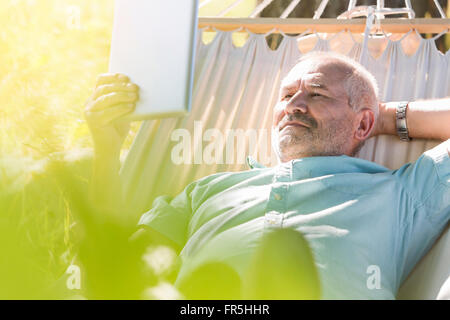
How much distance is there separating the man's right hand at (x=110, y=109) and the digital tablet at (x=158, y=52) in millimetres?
22

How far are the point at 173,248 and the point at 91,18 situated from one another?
1.04 m

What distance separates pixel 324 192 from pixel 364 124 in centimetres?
35

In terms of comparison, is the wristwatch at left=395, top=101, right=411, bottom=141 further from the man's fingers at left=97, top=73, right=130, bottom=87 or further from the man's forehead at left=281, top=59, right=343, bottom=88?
the man's fingers at left=97, top=73, right=130, bottom=87

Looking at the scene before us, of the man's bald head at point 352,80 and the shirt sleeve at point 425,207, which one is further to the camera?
the man's bald head at point 352,80

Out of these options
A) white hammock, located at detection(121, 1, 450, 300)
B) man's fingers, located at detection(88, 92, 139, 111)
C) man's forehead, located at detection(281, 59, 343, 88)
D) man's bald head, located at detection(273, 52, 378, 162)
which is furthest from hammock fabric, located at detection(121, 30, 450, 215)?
man's fingers, located at detection(88, 92, 139, 111)

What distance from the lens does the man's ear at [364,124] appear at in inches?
55.6

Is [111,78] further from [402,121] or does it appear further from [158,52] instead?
[402,121]

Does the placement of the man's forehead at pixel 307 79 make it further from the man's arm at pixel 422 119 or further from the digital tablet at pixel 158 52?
the digital tablet at pixel 158 52

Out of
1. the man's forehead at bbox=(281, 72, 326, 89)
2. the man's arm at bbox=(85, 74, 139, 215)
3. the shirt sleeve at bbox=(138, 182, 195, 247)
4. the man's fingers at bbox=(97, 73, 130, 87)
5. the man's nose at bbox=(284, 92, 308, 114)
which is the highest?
the man's forehead at bbox=(281, 72, 326, 89)

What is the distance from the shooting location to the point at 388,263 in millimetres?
1104

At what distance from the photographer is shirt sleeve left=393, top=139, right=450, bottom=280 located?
1156 mm

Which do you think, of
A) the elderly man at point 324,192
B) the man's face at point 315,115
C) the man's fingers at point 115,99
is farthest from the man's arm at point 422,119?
the man's fingers at point 115,99

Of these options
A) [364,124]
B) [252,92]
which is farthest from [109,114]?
[364,124]

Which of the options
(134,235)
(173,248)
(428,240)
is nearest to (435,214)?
(428,240)
